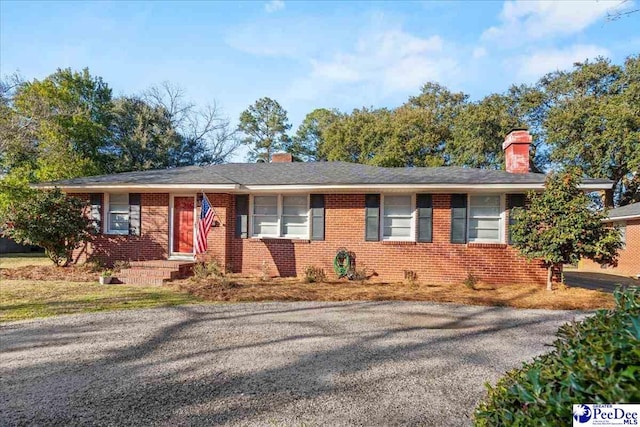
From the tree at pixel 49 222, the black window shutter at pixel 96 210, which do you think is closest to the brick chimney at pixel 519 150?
the black window shutter at pixel 96 210

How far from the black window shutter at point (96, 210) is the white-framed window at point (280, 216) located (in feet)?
16.9

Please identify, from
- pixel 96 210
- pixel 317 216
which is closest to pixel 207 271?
A: pixel 317 216

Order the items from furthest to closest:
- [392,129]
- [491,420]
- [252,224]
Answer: [392,129], [252,224], [491,420]

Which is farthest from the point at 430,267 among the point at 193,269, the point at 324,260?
the point at 193,269

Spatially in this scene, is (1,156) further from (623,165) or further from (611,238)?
(623,165)

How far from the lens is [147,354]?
4.42 meters

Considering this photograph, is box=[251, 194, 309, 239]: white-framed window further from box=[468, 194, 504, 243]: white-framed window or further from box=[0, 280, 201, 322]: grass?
box=[468, 194, 504, 243]: white-framed window

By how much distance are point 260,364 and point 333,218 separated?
6.80 meters

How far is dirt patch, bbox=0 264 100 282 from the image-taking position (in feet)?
32.1

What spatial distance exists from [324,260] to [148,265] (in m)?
5.24

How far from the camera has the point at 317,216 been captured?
10641 mm

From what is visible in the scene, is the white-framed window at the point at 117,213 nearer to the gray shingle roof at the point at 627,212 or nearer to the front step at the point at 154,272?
the front step at the point at 154,272

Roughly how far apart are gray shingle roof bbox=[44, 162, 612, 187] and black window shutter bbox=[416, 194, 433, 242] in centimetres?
66

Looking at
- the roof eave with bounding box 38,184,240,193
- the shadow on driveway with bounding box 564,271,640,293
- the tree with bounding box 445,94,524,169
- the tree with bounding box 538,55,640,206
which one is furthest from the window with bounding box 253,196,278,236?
the tree with bounding box 538,55,640,206
